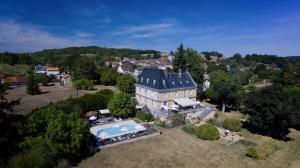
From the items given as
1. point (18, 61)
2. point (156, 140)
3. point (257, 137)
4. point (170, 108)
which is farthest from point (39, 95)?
point (18, 61)

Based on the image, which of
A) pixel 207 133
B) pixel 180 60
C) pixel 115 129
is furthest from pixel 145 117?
pixel 180 60

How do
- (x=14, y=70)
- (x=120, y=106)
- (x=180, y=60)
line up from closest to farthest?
(x=120, y=106), (x=180, y=60), (x=14, y=70)

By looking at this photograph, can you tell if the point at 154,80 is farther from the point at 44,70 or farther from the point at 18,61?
the point at 18,61

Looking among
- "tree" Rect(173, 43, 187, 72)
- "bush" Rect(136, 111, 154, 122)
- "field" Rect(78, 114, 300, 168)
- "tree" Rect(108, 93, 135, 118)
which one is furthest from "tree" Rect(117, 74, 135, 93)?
"field" Rect(78, 114, 300, 168)

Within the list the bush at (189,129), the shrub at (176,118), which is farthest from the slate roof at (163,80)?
the bush at (189,129)

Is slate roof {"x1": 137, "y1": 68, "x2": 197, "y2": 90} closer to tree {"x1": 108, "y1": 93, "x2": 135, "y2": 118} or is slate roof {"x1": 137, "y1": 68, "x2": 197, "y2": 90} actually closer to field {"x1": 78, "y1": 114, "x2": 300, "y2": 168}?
tree {"x1": 108, "y1": 93, "x2": 135, "y2": 118}

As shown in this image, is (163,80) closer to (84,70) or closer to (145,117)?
(145,117)
